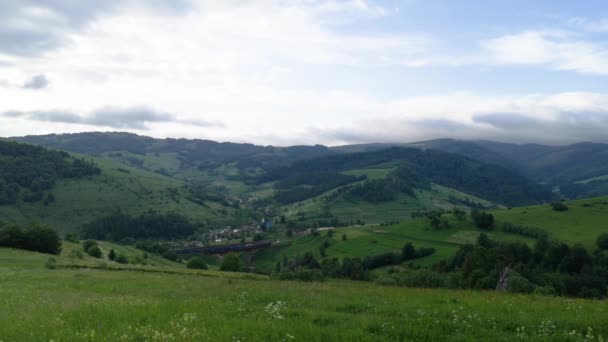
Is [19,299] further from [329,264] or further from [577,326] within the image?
[329,264]

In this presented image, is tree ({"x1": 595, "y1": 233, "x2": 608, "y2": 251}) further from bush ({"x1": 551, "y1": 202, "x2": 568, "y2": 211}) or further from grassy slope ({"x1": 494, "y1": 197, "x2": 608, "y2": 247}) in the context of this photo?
bush ({"x1": 551, "y1": 202, "x2": 568, "y2": 211})

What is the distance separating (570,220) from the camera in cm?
17700

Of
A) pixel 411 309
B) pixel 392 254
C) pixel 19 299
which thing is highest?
pixel 411 309

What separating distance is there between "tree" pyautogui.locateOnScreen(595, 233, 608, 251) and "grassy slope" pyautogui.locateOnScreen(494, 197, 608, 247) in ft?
11.3

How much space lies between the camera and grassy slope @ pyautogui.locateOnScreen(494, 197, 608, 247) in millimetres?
153375

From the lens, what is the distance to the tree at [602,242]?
132m

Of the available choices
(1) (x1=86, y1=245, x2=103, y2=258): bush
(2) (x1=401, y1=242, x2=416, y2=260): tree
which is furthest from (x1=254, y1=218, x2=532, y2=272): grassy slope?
(1) (x1=86, y1=245, x2=103, y2=258): bush

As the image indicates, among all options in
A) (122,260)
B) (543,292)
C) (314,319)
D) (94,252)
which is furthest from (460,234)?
(314,319)

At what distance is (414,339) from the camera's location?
35.2 ft

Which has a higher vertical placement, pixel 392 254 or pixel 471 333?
pixel 471 333

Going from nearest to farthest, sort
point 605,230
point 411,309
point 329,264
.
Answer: point 411,309 < point 329,264 < point 605,230

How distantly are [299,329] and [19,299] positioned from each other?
1624 centimetres

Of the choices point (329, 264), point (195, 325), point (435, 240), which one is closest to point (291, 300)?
point (195, 325)

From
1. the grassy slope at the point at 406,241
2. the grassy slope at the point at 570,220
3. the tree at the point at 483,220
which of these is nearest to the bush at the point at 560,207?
Answer: the grassy slope at the point at 570,220
